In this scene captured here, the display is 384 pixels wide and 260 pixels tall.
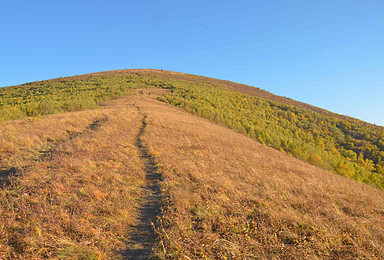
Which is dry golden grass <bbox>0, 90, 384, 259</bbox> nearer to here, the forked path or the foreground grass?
the foreground grass

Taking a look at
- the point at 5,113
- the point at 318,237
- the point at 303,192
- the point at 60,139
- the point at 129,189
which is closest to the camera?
the point at 318,237

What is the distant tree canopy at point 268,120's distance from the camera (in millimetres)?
33750

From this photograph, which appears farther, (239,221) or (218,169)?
(218,169)

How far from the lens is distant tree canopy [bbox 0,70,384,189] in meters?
33.8

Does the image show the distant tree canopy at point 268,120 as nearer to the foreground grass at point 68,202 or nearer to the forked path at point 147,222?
the foreground grass at point 68,202

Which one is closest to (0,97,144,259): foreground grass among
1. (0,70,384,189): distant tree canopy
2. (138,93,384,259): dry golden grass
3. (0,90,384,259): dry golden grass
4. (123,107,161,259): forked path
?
(0,90,384,259): dry golden grass

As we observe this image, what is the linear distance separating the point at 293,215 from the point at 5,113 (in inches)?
1194

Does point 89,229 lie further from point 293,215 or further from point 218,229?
point 293,215

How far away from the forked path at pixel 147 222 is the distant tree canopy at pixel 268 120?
24.2m

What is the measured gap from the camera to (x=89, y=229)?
4047 millimetres

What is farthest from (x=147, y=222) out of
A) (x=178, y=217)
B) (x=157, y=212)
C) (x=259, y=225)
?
(x=259, y=225)

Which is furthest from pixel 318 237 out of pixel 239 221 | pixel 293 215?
pixel 239 221

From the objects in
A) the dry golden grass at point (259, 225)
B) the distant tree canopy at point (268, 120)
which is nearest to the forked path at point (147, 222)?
the dry golden grass at point (259, 225)

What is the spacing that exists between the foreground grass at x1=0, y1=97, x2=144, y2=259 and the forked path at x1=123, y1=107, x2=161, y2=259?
0.82 ft
